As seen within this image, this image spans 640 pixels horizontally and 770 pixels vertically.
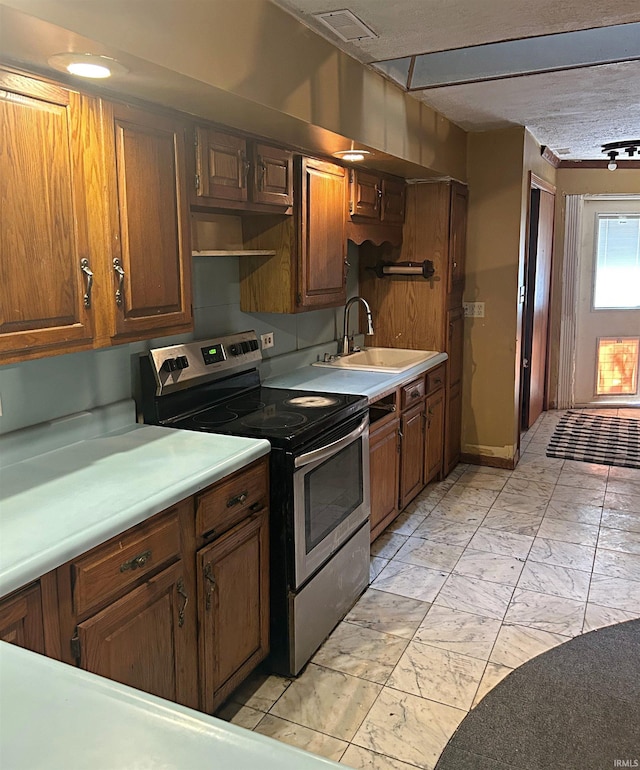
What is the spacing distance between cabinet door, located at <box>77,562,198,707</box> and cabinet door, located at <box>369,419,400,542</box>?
1.46 m

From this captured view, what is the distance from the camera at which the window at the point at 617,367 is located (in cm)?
659

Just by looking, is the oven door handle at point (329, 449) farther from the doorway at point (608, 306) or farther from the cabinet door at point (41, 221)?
the doorway at point (608, 306)

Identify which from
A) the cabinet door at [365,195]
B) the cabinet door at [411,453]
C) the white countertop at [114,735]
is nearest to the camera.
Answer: the white countertop at [114,735]

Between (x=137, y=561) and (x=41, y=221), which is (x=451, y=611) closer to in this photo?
(x=137, y=561)

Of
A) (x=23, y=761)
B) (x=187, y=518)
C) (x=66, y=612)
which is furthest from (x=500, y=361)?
(x=23, y=761)

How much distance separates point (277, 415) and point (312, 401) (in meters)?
0.27

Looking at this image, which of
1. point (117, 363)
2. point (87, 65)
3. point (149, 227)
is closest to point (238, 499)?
point (117, 363)

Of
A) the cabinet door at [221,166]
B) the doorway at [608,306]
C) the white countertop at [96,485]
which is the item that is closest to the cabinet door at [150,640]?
the white countertop at [96,485]

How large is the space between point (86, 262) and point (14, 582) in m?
0.92

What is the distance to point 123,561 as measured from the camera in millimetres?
1709

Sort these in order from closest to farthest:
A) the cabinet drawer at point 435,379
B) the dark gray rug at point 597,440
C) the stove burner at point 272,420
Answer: the stove burner at point 272,420 → the cabinet drawer at point 435,379 → the dark gray rug at point 597,440

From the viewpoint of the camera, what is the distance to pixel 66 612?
1.56 m

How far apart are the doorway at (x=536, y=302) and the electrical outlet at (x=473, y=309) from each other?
0.66 metres

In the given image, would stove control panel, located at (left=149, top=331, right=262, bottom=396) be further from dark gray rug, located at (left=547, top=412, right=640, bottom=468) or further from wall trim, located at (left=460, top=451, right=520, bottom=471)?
dark gray rug, located at (left=547, top=412, right=640, bottom=468)
